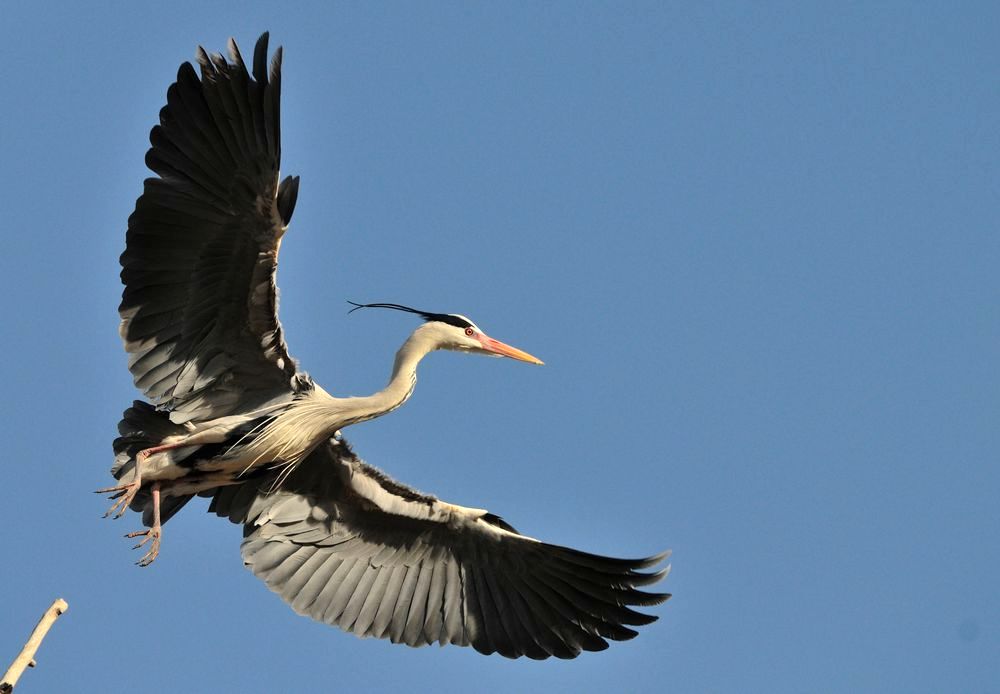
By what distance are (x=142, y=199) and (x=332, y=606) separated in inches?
139

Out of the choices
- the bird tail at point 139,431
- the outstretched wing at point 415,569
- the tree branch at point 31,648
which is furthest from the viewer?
the outstretched wing at point 415,569

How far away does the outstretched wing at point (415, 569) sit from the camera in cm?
1114

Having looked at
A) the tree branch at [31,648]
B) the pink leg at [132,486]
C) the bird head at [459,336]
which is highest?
the bird head at [459,336]

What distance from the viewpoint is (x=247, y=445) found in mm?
10438

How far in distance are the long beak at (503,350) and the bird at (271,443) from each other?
0.02m

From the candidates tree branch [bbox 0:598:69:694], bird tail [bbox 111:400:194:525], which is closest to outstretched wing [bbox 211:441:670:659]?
bird tail [bbox 111:400:194:525]

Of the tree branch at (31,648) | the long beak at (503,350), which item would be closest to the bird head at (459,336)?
the long beak at (503,350)

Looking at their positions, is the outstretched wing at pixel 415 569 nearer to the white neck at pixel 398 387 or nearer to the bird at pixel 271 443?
the bird at pixel 271 443

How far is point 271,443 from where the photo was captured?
34.2 feet

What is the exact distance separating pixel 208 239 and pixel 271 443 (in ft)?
5.12

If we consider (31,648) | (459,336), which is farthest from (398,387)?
(31,648)

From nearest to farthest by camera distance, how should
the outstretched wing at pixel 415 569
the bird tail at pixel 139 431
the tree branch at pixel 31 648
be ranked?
the tree branch at pixel 31 648 → the bird tail at pixel 139 431 → the outstretched wing at pixel 415 569

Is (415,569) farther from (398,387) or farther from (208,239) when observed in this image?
(208,239)

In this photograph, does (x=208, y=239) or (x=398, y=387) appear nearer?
(x=208, y=239)
